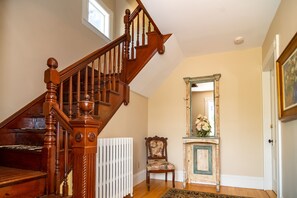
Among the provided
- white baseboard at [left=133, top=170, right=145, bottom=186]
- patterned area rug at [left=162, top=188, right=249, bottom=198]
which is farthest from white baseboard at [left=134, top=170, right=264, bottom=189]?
patterned area rug at [left=162, top=188, right=249, bottom=198]

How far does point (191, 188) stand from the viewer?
146 inches

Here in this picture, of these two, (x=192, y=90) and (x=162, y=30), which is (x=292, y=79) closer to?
(x=162, y=30)

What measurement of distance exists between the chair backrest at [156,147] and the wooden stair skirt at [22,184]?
2.62m

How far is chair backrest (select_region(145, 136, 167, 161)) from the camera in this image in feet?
13.7

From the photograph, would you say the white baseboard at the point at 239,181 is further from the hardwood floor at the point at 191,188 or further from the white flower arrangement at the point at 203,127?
the white flower arrangement at the point at 203,127

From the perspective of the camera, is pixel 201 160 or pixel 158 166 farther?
pixel 201 160

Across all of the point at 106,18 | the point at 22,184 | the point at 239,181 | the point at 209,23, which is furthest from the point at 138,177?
the point at 106,18

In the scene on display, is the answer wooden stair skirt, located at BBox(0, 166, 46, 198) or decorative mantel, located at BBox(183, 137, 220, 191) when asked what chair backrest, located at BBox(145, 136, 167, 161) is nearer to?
decorative mantel, located at BBox(183, 137, 220, 191)

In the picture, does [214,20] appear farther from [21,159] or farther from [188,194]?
[21,159]

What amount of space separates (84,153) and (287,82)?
6.80 ft

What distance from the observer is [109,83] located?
9.90 feet

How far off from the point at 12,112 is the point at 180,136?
289 centimetres

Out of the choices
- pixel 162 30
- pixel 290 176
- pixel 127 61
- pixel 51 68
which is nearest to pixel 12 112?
pixel 51 68

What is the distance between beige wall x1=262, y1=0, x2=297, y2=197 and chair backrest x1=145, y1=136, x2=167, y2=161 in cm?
216
